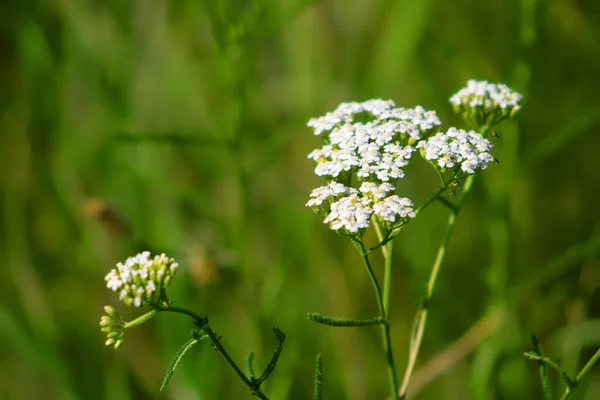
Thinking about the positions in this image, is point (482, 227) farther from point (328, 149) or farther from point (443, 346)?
point (328, 149)

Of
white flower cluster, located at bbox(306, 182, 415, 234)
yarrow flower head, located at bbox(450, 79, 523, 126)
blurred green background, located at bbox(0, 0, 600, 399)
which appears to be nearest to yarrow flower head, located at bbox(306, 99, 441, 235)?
white flower cluster, located at bbox(306, 182, 415, 234)

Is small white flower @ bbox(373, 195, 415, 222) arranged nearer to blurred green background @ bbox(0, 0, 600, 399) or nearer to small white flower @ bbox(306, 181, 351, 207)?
small white flower @ bbox(306, 181, 351, 207)

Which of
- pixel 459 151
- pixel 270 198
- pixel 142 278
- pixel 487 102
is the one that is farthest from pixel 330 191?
pixel 270 198

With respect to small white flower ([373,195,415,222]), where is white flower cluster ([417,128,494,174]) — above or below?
above

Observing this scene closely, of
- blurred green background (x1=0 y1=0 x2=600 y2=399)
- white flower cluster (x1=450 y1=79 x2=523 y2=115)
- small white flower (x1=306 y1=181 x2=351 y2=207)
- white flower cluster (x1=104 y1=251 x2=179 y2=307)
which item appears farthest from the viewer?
blurred green background (x1=0 y1=0 x2=600 y2=399)

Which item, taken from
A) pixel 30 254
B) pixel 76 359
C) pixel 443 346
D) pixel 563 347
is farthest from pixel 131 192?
pixel 563 347

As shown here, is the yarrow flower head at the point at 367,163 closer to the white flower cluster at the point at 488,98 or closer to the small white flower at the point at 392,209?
the small white flower at the point at 392,209
